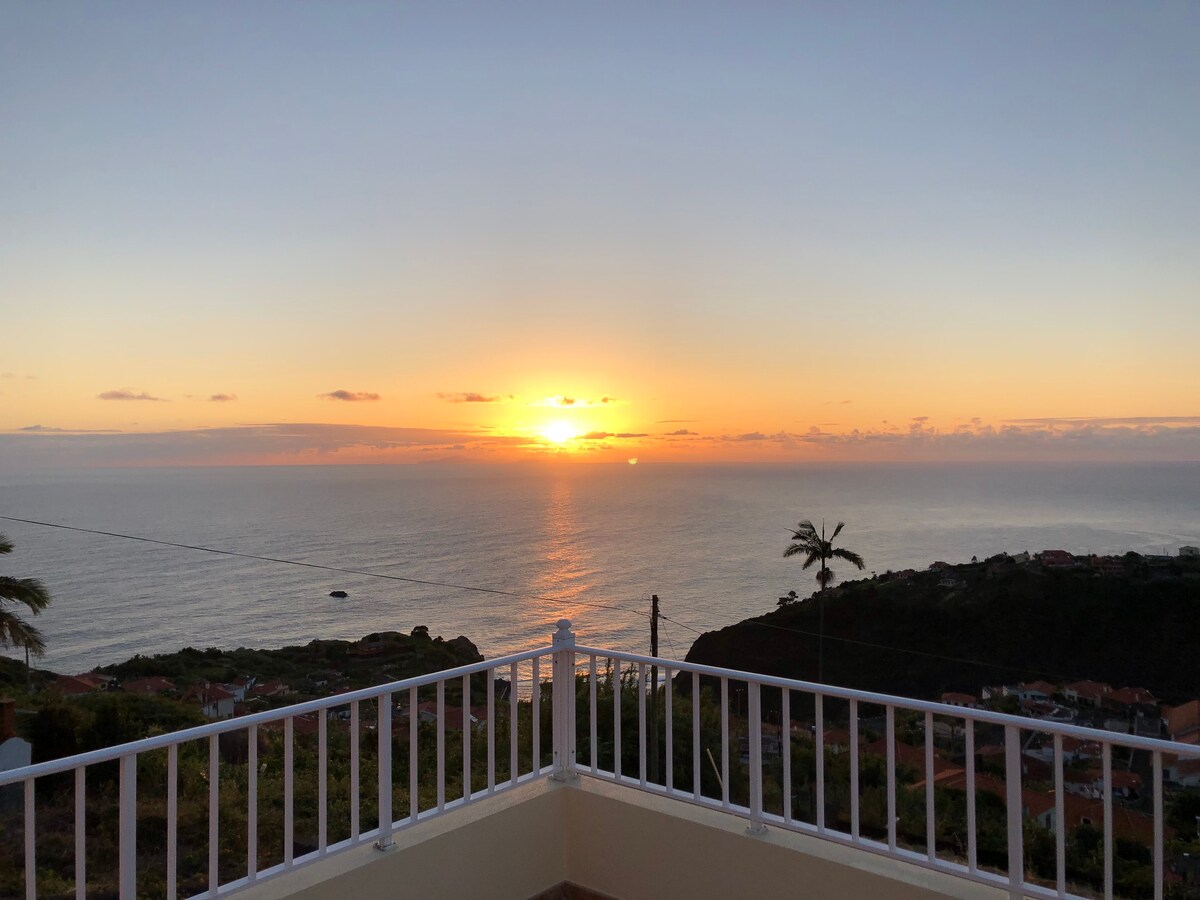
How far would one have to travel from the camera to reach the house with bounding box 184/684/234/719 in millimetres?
12906

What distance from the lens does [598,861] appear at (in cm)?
312

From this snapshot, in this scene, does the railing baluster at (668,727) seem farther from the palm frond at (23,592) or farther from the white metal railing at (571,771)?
the palm frond at (23,592)

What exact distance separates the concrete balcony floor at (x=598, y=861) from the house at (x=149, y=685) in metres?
13.1

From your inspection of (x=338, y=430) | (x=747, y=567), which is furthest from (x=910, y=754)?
(x=338, y=430)

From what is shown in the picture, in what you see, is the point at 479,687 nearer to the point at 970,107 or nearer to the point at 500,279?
the point at 500,279

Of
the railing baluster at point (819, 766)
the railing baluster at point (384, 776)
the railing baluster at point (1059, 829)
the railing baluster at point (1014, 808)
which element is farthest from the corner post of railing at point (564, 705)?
the railing baluster at point (1059, 829)

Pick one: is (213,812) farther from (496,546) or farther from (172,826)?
(496,546)

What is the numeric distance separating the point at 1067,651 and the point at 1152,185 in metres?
14.9

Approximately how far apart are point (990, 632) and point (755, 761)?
67.5 feet

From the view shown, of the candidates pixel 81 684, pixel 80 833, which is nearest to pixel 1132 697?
pixel 80 833

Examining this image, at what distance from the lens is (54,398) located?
1359 cm

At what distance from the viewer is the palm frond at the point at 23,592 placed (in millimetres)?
10328

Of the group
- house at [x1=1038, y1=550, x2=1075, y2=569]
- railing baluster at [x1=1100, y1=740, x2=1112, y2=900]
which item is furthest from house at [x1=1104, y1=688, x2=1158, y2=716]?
railing baluster at [x1=1100, y1=740, x2=1112, y2=900]

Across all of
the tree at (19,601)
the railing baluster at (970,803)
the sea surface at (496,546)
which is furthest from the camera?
the sea surface at (496,546)
